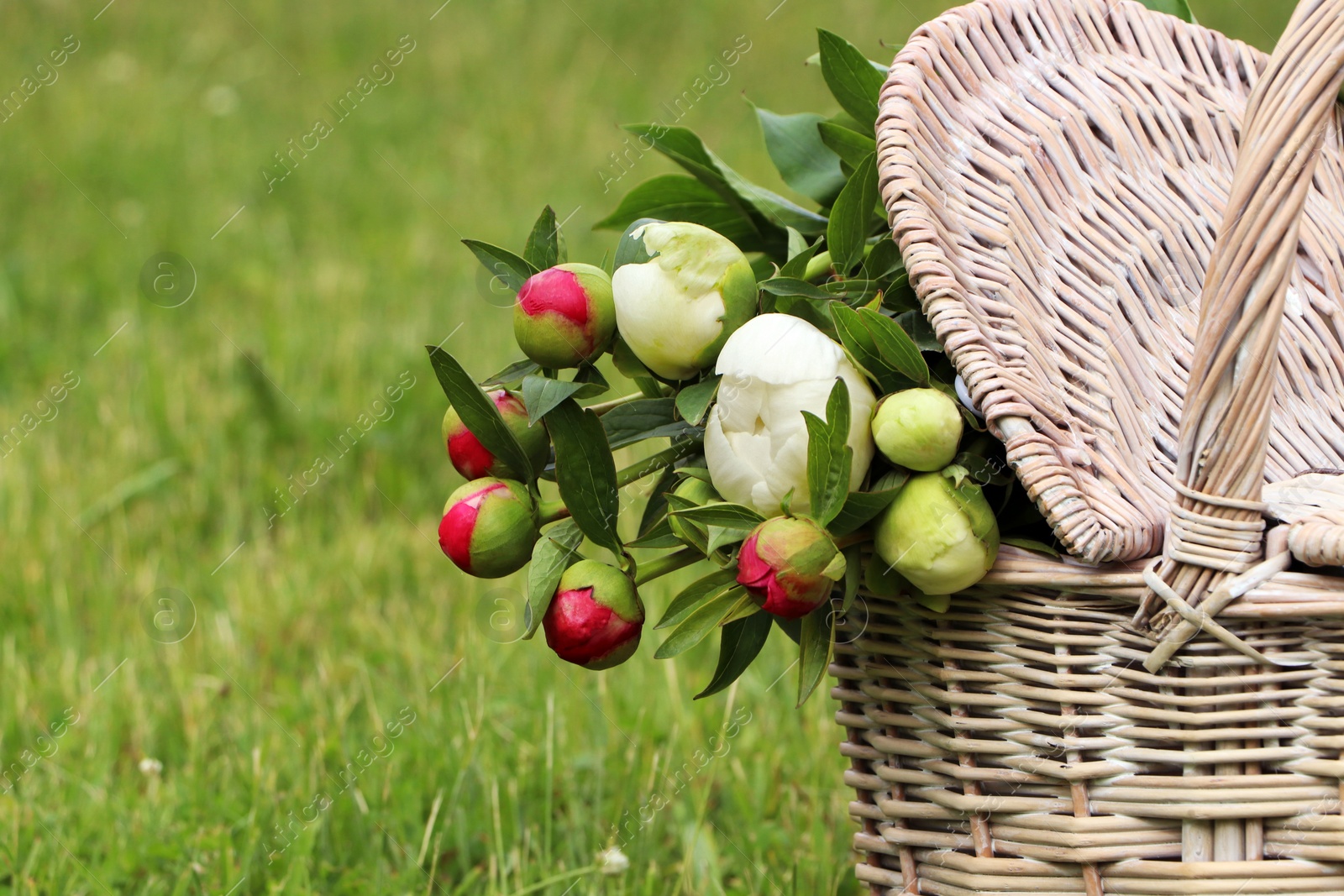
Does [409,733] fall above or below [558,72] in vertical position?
above

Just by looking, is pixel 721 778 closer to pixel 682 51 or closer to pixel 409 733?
pixel 409 733

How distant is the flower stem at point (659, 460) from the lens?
0.71 m

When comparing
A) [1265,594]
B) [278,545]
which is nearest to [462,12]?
[278,545]

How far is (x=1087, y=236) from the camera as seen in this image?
2.47 ft

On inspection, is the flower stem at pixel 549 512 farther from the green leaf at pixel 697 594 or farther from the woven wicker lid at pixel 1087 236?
the woven wicker lid at pixel 1087 236

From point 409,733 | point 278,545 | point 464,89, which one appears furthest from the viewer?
point 464,89

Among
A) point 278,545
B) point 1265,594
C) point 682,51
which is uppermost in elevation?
point 1265,594

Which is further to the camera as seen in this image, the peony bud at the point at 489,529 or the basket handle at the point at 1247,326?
the peony bud at the point at 489,529

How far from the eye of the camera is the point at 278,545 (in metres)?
1.79

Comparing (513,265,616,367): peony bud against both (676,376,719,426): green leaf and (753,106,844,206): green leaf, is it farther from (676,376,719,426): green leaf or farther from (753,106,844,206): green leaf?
(753,106,844,206): green leaf

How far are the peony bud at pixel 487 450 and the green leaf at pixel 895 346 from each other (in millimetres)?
201

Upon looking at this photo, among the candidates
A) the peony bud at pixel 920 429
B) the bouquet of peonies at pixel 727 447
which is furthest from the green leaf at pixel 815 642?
the peony bud at pixel 920 429

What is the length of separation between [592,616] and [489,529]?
0.08m

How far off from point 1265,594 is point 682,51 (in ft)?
13.2
